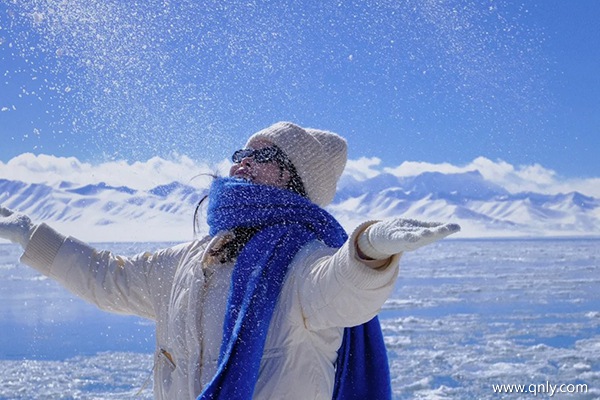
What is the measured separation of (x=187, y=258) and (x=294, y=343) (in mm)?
448

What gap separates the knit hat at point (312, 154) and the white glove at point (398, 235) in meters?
0.65

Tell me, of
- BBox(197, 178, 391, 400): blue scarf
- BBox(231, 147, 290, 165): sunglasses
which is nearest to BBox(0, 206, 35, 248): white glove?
BBox(197, 178, 391, 400): blue scarf

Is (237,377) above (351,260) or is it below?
below

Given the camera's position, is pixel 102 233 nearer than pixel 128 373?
No

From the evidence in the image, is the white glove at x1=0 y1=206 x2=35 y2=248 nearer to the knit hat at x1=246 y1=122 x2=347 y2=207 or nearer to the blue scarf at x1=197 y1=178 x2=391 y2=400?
the blue scarf at x1=197 y1=178 x2=391 y2=400

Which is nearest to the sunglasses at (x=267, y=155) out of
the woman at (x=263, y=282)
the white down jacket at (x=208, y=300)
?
the woman at (x=263, y=282)

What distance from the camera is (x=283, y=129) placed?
1.98 m

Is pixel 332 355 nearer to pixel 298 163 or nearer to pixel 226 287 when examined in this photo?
pixel 226 287

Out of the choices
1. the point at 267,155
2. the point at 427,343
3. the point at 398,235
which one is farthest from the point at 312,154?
the point at 427,343

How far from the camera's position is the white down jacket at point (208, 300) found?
56.6 inches

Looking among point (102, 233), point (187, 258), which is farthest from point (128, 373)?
Result: point (102, 233)

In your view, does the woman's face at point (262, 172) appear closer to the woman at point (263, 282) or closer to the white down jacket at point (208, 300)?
the woman at point (263, 282)

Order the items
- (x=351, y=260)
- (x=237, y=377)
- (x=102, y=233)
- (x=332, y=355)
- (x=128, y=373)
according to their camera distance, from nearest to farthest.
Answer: (x=351, y=260) → (x=237, y=377) → (x=332, y=355) → (x=128, y=373) → (x=102, y=233)

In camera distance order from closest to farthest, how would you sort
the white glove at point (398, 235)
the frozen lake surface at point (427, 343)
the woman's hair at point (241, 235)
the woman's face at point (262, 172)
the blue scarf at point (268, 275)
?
the white glove at point (398, 235) → the blue scarf at point (268, 275) → the woman's hair at point (241, 235) → the woman's face at point (262, 172) → the frozen lake surface at point (427, 343)
